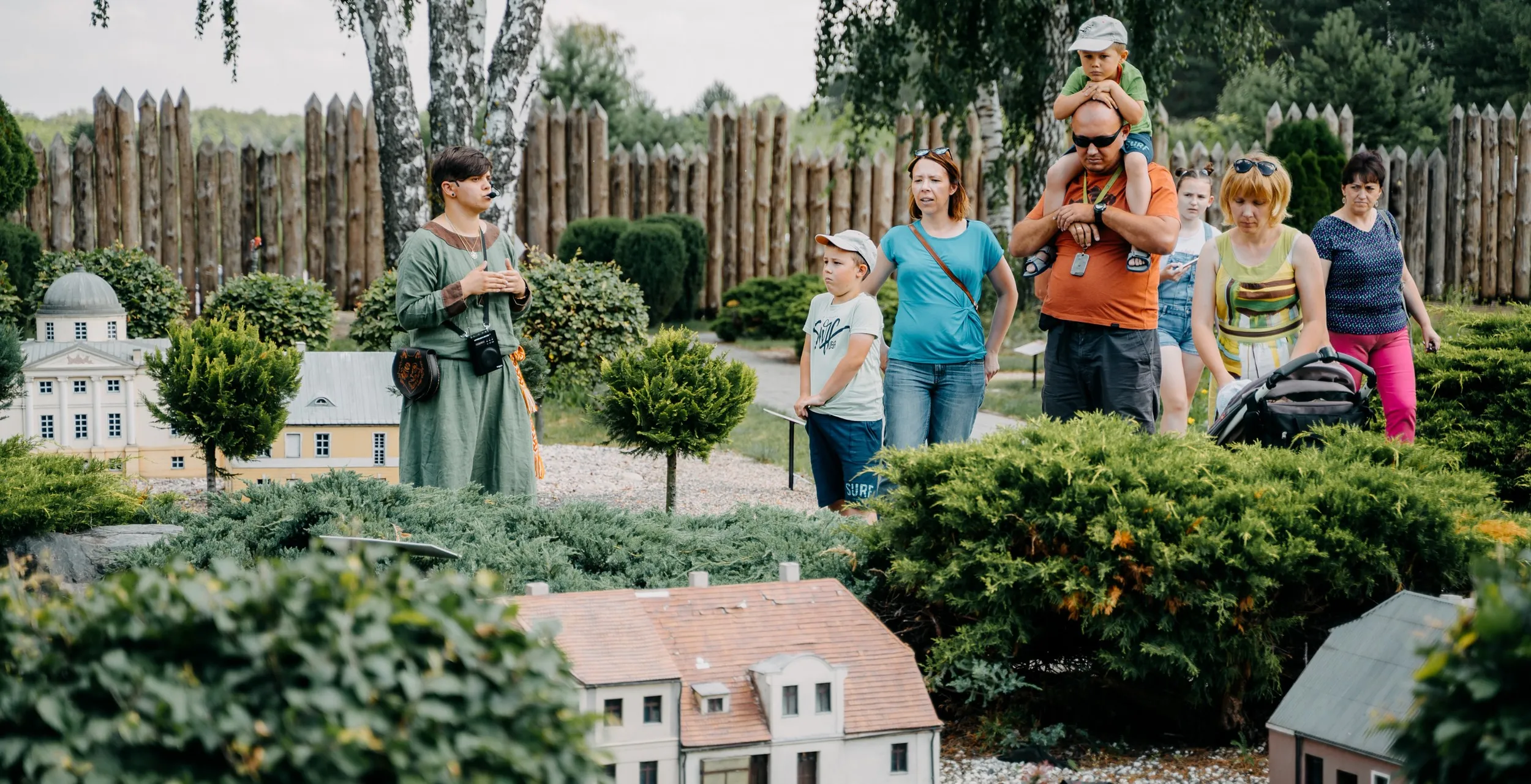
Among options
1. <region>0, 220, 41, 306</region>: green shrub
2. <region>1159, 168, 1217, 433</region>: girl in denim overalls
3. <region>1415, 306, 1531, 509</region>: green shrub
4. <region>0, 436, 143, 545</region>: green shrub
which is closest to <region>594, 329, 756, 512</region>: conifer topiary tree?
<region>1159, 168, 1217, 433</region>: girl in denim overalls

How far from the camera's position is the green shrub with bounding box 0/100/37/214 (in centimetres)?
1267

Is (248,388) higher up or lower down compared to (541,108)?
lower down

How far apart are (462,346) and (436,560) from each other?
63.0 inches

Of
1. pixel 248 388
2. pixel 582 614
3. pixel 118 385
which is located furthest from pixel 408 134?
pixel 582 614

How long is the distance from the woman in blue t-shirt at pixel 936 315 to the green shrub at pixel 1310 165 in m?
11.7

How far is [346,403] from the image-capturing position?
26.7 ft

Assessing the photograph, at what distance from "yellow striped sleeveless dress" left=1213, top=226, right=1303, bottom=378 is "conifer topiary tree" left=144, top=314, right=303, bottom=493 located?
4709 mm

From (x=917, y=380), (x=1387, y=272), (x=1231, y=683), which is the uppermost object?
Result: (x=1387, y=272)

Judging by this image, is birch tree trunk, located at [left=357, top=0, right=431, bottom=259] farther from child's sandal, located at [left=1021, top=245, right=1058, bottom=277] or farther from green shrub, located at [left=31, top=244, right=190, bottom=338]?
child's sandal, located at [left=1021, top=245, right=1058, bottom=277]

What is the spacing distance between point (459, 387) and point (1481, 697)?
4.44 metres

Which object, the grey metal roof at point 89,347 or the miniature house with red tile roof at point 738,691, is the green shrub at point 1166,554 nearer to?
the miniature house with red tile roof at point 738,691

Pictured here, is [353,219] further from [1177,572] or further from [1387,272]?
[1177,572]

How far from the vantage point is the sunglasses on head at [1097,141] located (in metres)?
5.54

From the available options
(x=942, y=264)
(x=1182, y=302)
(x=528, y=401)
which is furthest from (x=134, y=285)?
(x=1182, y=302)
